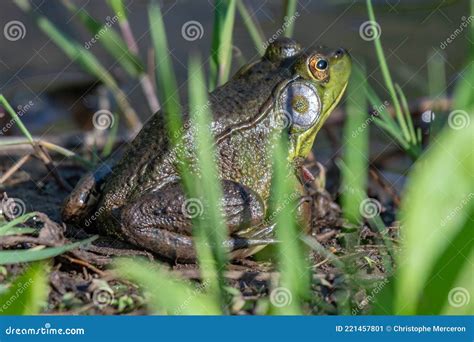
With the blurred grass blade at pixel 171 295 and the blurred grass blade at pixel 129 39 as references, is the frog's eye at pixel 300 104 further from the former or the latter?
the blurred grass blade at pixel 171 295

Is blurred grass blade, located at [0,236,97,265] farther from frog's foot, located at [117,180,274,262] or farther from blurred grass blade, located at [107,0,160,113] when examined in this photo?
blurred grass blade, located at [107,0,160,113]

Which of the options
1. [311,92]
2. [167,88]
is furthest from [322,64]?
[167,88]

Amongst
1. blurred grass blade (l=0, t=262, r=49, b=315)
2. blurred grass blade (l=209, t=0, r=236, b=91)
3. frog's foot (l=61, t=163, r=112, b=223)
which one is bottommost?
blurred grass blade (l=0, t=262, r=49, b=315)

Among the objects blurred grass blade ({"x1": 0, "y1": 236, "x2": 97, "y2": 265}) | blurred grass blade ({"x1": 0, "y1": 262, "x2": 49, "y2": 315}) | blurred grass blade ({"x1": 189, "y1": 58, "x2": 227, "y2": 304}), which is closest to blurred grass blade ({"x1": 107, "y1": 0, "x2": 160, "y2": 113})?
blurred grass blade ({"x1": 189, "y1": 58, "x2": 227, "y2": 304})

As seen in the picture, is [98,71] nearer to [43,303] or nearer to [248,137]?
[248,137]

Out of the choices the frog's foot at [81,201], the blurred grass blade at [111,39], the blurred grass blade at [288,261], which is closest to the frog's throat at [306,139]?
the frog's foot at [81,201]

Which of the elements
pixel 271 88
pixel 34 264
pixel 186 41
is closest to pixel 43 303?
pixel 34 264
